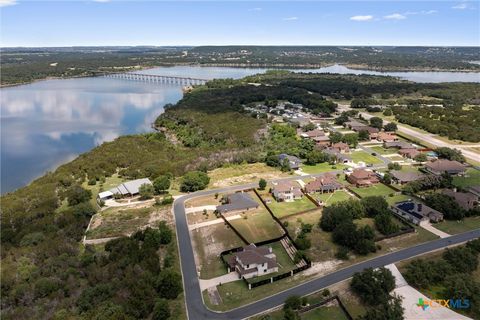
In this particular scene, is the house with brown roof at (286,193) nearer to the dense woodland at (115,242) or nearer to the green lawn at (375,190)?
the green lawn at (375,190)

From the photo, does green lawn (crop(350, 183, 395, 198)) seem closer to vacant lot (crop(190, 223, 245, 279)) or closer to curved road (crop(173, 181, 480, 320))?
curved road (crop(173, 181, 480, 320))

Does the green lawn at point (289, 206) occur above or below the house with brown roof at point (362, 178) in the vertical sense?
below

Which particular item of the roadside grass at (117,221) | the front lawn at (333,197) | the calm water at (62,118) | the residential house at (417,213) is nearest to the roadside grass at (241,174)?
the front lawn at (333,197)

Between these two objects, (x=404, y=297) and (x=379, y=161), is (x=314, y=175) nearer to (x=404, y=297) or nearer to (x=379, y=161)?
(x=379, y=161)

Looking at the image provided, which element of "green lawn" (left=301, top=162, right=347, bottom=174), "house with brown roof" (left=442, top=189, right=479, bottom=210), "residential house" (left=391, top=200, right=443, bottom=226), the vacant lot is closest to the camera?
the vacant lot

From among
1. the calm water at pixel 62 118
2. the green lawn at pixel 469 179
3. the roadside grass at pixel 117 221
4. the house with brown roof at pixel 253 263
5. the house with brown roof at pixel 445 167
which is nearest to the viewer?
the house with brown roof at pixel 253 263

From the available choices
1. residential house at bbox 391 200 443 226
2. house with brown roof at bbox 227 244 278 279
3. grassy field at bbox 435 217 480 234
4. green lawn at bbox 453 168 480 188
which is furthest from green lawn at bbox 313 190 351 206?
green lawn at bbox 453 168 480 188

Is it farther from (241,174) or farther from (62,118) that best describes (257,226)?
(62,118)
